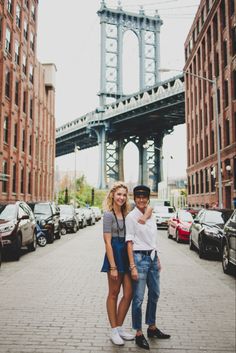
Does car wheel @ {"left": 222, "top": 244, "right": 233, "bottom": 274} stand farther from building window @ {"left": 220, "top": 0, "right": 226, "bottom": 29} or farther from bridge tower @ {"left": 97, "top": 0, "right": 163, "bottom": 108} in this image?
bridge tower @ {"left": 97, "top": 0, "right": 163, "bottom": 108}

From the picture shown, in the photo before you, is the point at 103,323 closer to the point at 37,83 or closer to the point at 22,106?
the point at 22,106

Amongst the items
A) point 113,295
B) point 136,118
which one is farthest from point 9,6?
point 136,118

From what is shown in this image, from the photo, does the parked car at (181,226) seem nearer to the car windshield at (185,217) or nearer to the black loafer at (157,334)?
the car windshield at (185,217)

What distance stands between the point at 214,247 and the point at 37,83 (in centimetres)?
3196

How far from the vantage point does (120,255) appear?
4359 mm

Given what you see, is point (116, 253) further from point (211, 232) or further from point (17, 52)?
point (17, 52)

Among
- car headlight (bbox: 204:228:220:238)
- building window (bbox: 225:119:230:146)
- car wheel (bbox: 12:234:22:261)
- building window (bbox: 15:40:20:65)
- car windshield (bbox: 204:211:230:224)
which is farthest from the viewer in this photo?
building window (bbox: 225:119:230:146)

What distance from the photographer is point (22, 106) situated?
34250 millimetres

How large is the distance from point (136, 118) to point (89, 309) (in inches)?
2701

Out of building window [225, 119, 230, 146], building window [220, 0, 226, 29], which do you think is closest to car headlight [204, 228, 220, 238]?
building window [225, 119, 230, 146]

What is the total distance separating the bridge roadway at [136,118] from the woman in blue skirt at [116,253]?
53426 millimetres

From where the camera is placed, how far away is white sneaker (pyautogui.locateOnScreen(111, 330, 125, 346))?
4376 mm

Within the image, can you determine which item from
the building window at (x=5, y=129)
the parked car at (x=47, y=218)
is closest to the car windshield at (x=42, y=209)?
the parked car at (x=47, y=218)

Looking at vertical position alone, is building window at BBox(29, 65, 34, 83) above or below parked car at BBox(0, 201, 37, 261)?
above
